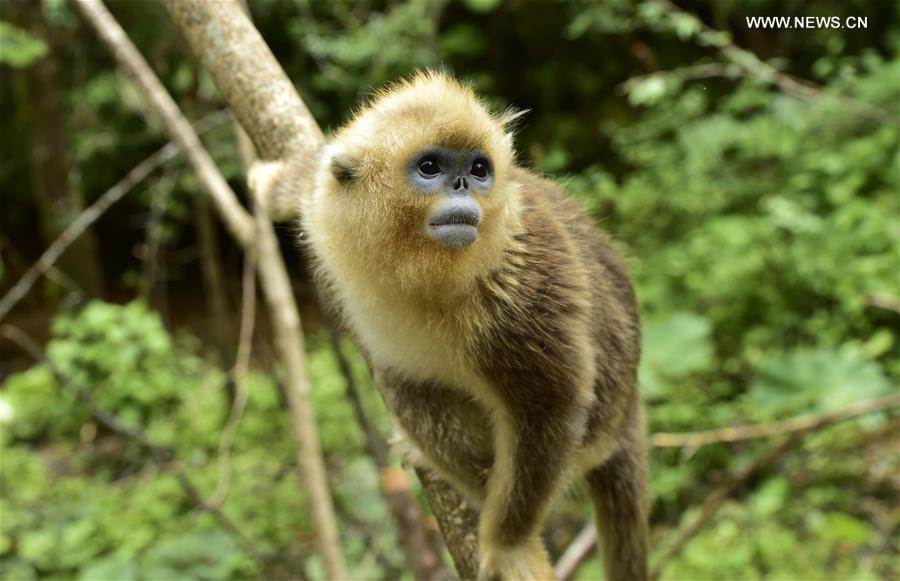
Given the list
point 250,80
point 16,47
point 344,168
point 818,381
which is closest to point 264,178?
point 250,80

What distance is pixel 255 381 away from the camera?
859 cm

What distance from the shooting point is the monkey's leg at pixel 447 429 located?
2820 millimetres

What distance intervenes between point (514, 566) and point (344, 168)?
4.46ft

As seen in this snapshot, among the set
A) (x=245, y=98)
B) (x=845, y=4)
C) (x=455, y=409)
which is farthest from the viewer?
(x=845, y=4)

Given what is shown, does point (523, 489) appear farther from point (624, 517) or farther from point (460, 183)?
point (460, 183)

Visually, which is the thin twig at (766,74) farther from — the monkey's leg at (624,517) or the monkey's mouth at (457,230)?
the monkey's mouth at (457,230)

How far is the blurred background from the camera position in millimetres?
5516

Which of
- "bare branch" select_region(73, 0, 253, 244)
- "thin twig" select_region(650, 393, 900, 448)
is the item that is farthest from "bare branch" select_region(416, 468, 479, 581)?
"thin twig" select_region(650, 393, 900, 448)

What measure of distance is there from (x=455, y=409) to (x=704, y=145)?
5418 millimetres

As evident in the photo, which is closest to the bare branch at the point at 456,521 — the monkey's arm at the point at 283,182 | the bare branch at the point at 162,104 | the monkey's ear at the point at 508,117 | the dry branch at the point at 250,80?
the dry branch at the point at 250,80

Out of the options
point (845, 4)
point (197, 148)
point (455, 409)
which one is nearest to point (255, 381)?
point (197, 148)

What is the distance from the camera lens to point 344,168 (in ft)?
8.07

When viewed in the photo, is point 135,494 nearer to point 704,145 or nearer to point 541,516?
point 541,516

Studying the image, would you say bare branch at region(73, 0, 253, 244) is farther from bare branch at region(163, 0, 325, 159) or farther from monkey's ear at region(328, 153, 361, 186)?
monkey's ear at region(328, 153, 361, 186)
